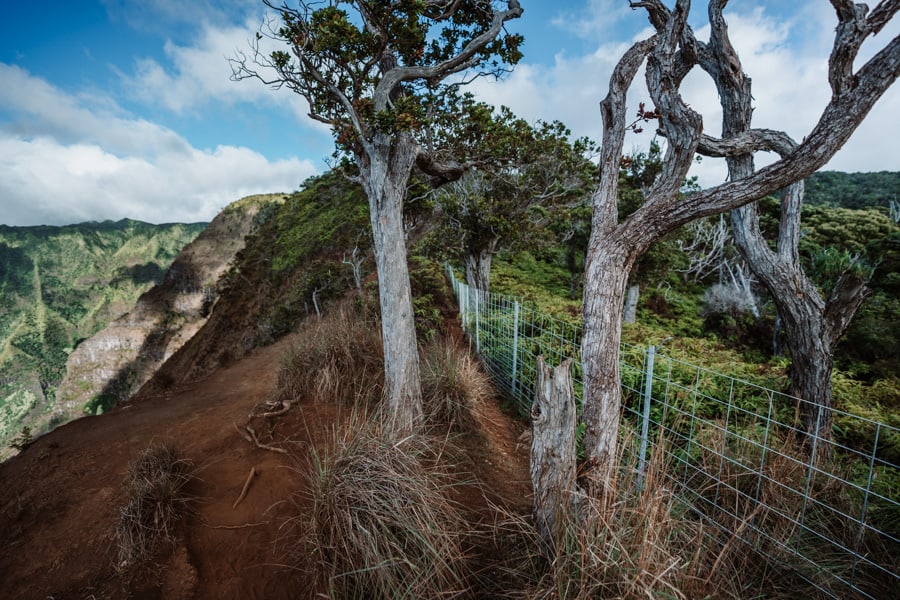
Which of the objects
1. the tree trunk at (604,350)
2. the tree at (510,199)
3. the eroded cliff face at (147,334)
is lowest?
the eroded cliff face at (147,334)

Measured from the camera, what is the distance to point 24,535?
12.0ft

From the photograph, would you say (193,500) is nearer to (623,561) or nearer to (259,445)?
(259,445)

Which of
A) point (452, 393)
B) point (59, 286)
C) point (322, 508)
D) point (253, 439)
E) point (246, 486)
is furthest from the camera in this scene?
point (59, 286)

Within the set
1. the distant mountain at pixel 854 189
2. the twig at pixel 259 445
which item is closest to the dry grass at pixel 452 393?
the twig at pixel 259 445

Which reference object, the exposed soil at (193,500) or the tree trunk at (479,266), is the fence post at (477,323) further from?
the tree trunk at (479,266)

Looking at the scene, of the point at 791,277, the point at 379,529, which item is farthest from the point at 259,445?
the point at 791,277

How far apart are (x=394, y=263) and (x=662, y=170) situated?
311 cm

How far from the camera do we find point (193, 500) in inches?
146

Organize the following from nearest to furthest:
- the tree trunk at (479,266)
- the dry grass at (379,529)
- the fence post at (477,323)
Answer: the dry grass at (379,529) → the fence post at (477,323) → the tree trunk at (479,266)

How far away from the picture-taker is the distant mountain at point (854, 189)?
1014 inches

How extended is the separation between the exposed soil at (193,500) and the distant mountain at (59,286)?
95.7 metres

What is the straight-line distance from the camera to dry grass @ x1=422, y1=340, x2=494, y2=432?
4.91 meters

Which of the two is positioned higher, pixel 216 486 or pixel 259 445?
pixel 259 445

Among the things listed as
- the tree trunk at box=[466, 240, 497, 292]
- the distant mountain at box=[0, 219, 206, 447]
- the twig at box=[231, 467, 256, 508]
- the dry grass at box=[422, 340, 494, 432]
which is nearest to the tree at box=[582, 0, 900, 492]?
the dry grass at box=[422, 340, 494, 432]
